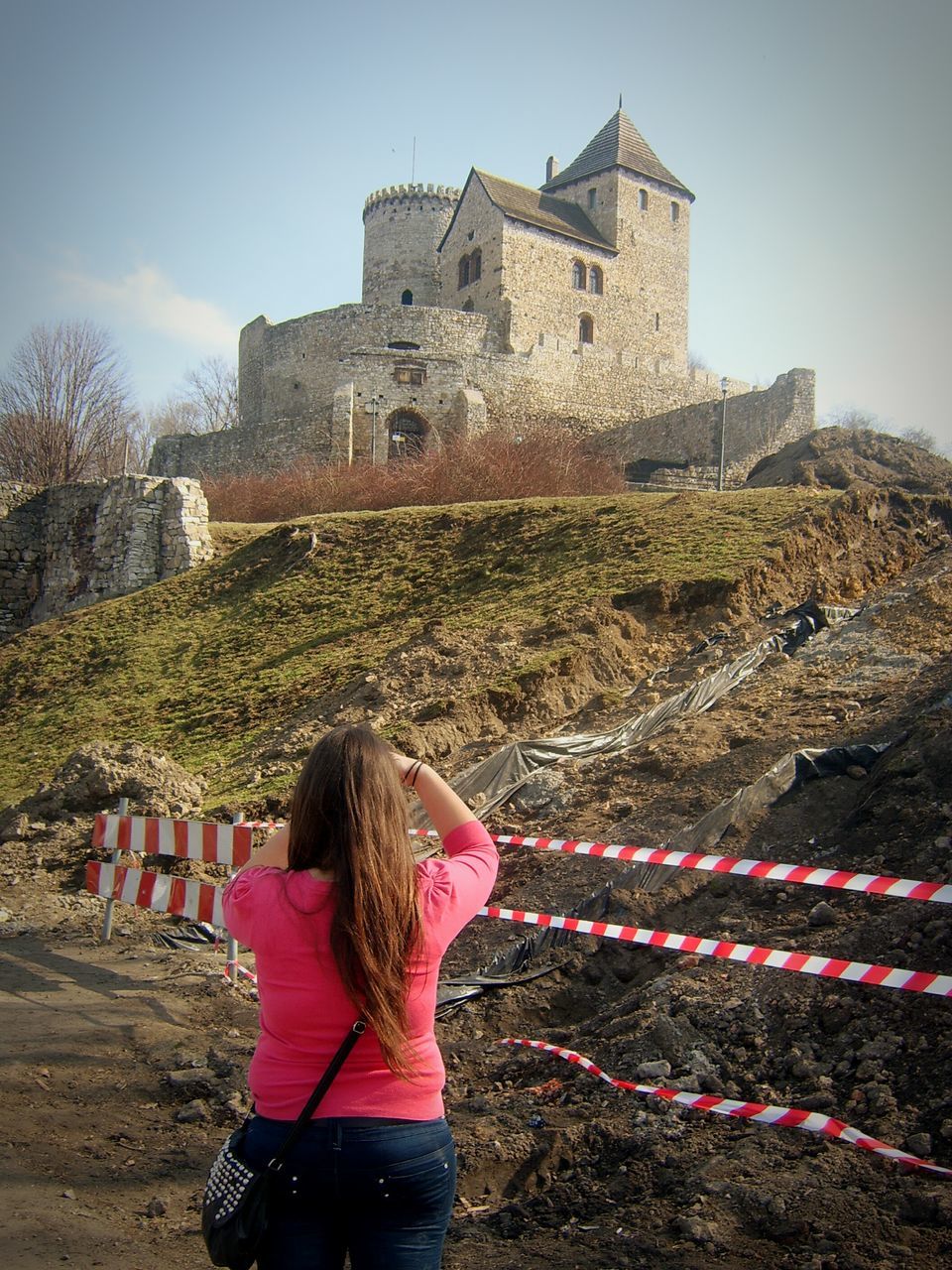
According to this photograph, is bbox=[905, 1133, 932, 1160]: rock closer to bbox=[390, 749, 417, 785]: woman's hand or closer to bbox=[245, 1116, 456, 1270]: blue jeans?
bbox=[245, 1116, 456, 1270]: blue jeans

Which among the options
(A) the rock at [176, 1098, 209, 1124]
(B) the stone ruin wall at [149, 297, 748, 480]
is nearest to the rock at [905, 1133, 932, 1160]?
(A) the rock at [176, 1098, 209, 1124]

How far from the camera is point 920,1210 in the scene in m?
3.44

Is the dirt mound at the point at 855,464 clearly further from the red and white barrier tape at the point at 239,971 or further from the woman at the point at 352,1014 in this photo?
the woman at the point at 352,1014

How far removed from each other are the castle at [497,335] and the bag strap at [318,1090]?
108 feet

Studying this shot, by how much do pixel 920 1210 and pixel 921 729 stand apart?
156 inches

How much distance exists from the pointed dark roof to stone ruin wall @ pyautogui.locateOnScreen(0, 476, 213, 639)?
103 feet

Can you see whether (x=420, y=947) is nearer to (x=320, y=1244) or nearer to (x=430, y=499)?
(x=320, y=1244)

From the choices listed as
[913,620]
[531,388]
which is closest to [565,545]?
[913,620]

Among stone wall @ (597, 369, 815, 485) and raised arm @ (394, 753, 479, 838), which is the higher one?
stone wall @ (597, 369, 815, 485)

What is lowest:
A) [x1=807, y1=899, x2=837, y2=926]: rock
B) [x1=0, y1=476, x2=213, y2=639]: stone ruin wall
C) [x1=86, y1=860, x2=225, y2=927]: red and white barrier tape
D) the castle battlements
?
[x1=86, y1=860, x2=225, y2=927]: red and white barrier tape

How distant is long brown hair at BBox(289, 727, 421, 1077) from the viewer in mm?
2420

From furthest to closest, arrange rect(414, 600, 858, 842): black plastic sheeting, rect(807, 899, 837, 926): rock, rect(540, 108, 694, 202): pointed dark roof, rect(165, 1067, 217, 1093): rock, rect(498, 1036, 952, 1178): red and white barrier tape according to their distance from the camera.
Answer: rect(540, 108, 694, 202): pointed dark roof → rect(414, 600, 858, 842): black plastic sheeting → rect(807, 899, 837, 926): rock → rect(165, 1067, 217, 1093): rock → rect(498, 1036, 952, 1178): red and white barrier tape

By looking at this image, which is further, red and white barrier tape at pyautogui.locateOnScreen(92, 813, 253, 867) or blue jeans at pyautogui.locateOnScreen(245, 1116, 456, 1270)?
red and white barrier tape at pyautogui.locateOnScreen(92, 813, 253, 867)

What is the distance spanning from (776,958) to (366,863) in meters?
3.18
